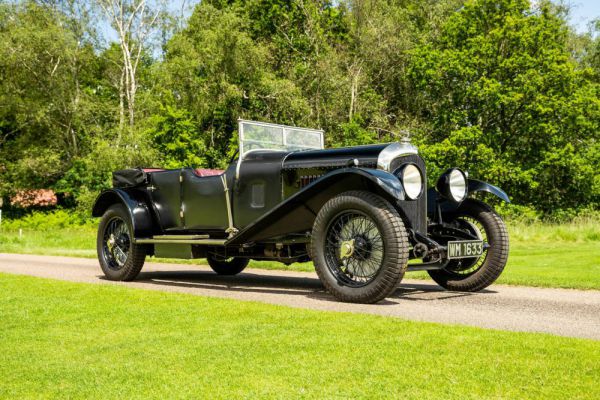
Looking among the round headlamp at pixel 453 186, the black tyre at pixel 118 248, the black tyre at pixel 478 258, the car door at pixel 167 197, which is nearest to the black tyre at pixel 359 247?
the round headlamp at pixel 453 186

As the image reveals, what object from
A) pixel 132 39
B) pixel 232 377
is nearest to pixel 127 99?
pixel 132 39

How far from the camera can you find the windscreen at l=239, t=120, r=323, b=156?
8312mm

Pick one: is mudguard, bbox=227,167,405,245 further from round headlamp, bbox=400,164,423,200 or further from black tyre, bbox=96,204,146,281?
black tyre, bbox=96,204,146,281

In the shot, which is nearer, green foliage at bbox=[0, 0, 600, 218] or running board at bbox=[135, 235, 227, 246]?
running board at bbox=[135, 235, 227, 246]

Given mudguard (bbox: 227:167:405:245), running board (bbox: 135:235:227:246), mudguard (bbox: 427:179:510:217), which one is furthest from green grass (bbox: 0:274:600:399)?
mudguard (bbox: 427:179:510:217)

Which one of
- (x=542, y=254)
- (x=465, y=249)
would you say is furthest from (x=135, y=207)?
(x=542, y=254)

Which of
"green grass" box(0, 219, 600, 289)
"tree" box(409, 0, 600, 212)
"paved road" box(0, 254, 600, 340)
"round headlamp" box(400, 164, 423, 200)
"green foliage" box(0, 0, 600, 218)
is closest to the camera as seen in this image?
"paved road" box(0, 254, 600, 340)

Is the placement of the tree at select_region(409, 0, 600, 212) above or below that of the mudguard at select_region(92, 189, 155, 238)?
above

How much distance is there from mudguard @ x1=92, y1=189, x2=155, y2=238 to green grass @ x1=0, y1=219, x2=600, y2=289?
9.76ft

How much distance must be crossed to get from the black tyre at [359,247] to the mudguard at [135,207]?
10.6 feet

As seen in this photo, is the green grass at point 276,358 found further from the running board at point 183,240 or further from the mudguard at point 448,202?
the mudguard at point 448,202

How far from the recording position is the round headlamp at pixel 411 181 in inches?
258

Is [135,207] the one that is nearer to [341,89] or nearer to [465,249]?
[465,249]

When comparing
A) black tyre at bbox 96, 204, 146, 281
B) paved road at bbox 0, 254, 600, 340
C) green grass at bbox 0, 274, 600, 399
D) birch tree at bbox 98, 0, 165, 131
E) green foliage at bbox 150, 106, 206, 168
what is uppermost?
birch tree at bbox 98, 0, 165, 131
